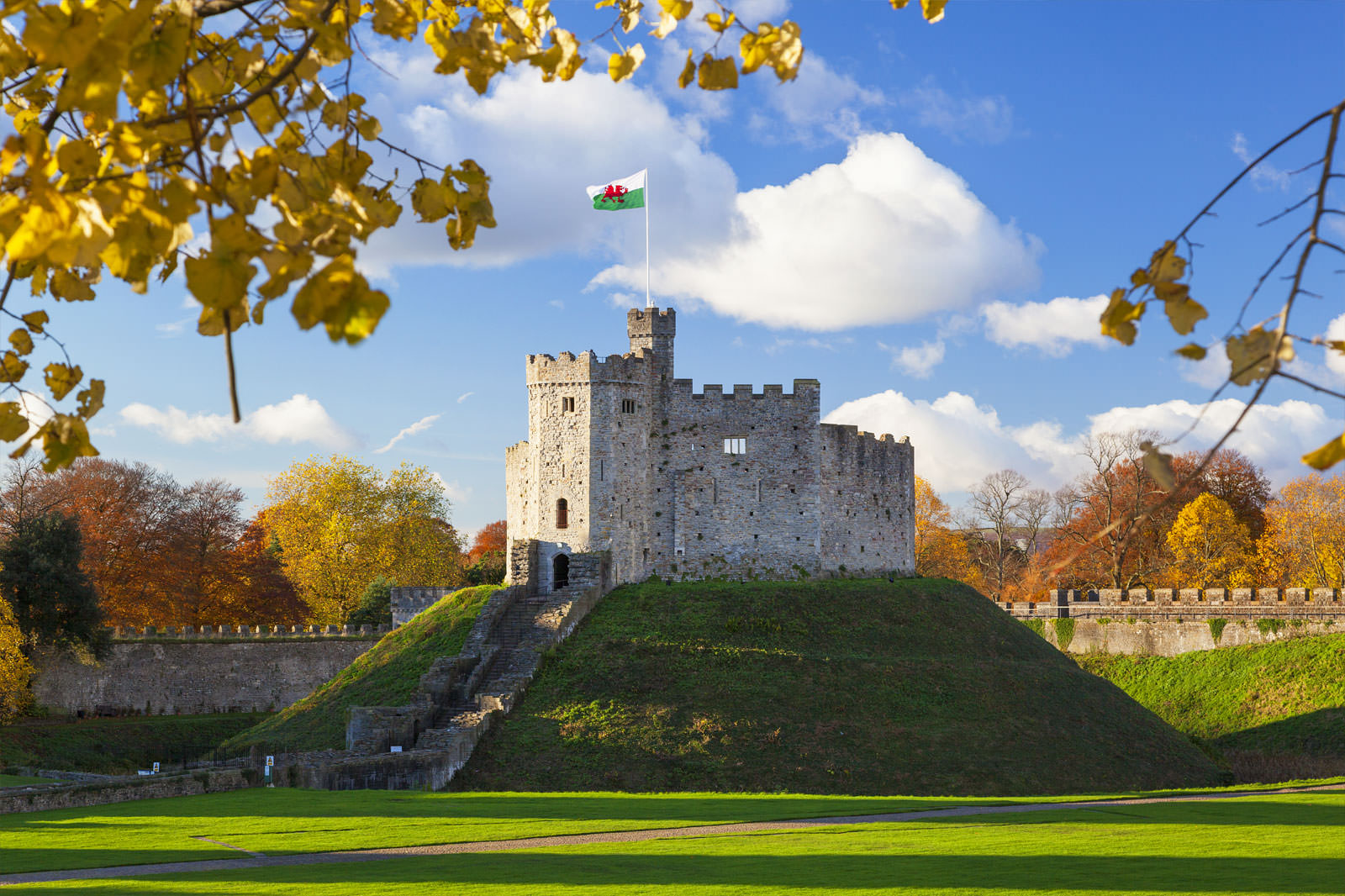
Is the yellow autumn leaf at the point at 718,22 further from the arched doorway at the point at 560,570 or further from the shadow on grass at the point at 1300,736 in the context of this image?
the shadow on grass at the point at 1300,736

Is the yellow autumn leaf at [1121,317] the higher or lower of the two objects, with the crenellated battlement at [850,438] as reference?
lower

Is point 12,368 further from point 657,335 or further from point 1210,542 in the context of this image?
point 1210,542

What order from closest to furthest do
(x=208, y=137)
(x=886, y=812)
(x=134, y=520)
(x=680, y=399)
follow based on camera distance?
(x=208, y=137), (x=886, y=812), (x=680, y=399), (x=134, y=520)

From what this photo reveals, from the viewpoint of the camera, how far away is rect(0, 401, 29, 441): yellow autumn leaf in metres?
4.71

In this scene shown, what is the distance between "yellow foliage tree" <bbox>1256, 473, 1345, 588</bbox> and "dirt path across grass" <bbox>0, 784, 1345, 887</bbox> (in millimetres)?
39568

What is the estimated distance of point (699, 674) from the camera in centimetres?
3012

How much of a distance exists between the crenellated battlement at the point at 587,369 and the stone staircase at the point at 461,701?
631cm

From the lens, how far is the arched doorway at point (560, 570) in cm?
3756

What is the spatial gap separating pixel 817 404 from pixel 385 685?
1808 cm

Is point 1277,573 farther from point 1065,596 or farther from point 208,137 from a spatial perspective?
point 208,137

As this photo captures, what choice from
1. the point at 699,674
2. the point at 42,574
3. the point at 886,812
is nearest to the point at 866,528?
the point at 699,674

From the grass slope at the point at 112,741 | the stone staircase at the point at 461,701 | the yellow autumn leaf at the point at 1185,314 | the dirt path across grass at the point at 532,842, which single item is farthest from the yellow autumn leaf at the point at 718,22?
the grass slope at the point at 112,741

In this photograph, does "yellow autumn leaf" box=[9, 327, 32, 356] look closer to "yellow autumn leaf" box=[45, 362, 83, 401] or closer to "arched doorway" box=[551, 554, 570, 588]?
"yellow autumn leaf" box=[45, 362, 83, 401]

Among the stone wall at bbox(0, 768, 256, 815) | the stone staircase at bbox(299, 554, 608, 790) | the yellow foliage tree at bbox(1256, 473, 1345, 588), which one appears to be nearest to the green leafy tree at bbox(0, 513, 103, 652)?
the stone staircase at bbox(299, 554, 608, 790)
